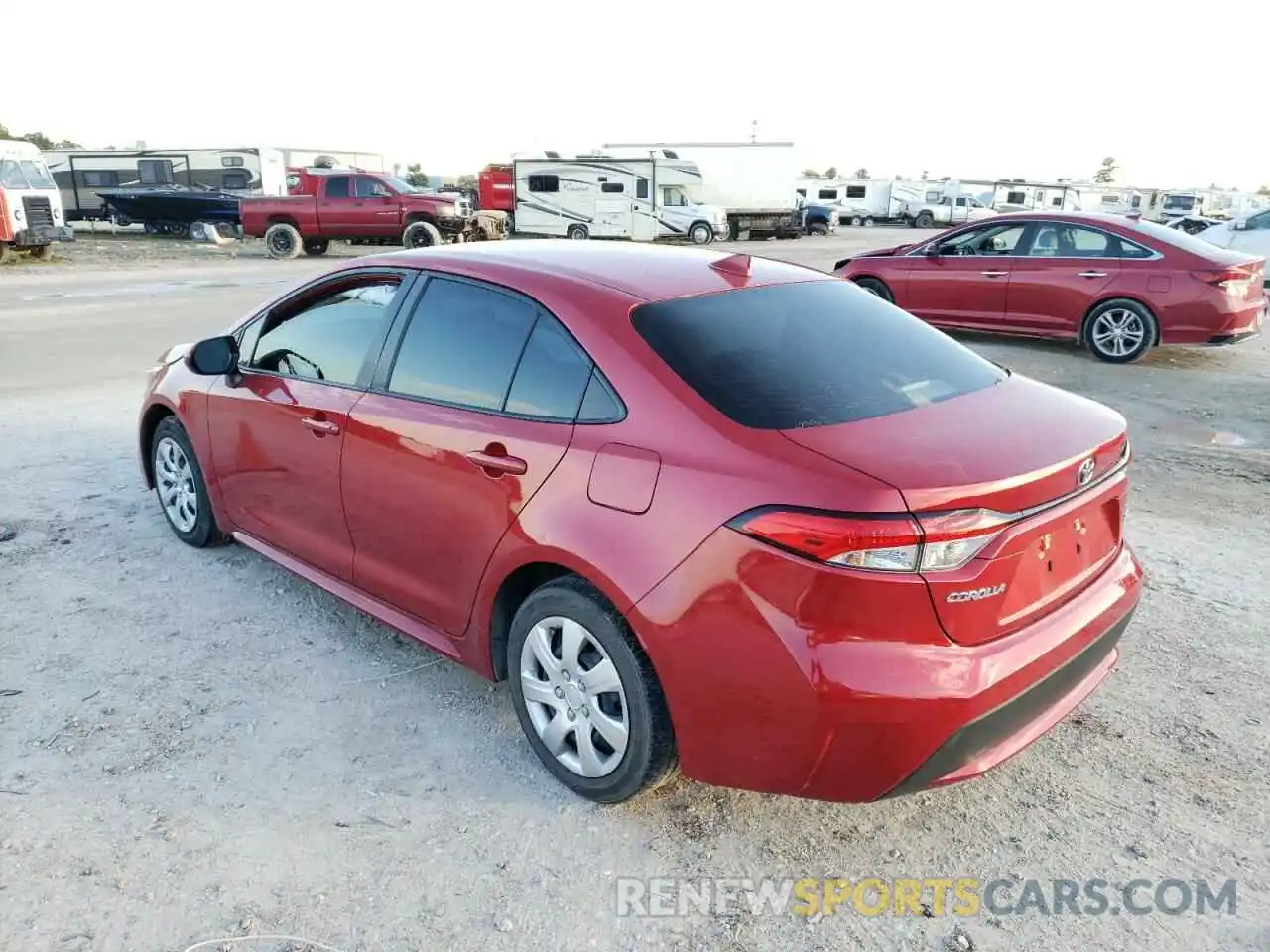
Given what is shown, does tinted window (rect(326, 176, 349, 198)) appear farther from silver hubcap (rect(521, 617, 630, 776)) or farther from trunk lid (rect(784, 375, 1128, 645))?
trunk lid (rect(784, 375, 1128, 645))

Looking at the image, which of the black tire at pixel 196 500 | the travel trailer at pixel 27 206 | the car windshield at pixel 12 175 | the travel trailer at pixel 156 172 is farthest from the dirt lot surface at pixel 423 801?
the travel trailer at pixel 156 172

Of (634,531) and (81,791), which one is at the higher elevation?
(634,531)

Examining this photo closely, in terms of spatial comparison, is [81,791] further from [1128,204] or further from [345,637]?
[1128,204]

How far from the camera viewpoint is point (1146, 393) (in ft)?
26.8

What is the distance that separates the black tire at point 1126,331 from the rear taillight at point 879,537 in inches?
326

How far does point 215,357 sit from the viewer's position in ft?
13.2

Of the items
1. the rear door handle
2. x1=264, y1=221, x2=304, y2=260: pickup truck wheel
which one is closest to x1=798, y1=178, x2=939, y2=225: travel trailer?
x1=264, y1=221, x2=304, y2=260: pickup truck wheel

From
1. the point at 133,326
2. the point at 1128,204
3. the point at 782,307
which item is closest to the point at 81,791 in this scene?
the point at 782,307

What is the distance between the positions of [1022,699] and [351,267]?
2.89 m

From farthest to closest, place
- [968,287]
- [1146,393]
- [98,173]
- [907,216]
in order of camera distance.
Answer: [907,216], [98,173], [968,287], [1146,393]

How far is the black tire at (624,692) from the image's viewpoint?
253 centimetres

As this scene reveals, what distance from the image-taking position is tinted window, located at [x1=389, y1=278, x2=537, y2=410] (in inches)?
117

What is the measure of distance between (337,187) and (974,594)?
23.9 meters

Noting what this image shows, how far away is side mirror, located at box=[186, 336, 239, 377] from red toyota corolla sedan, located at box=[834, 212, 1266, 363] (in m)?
8.24
